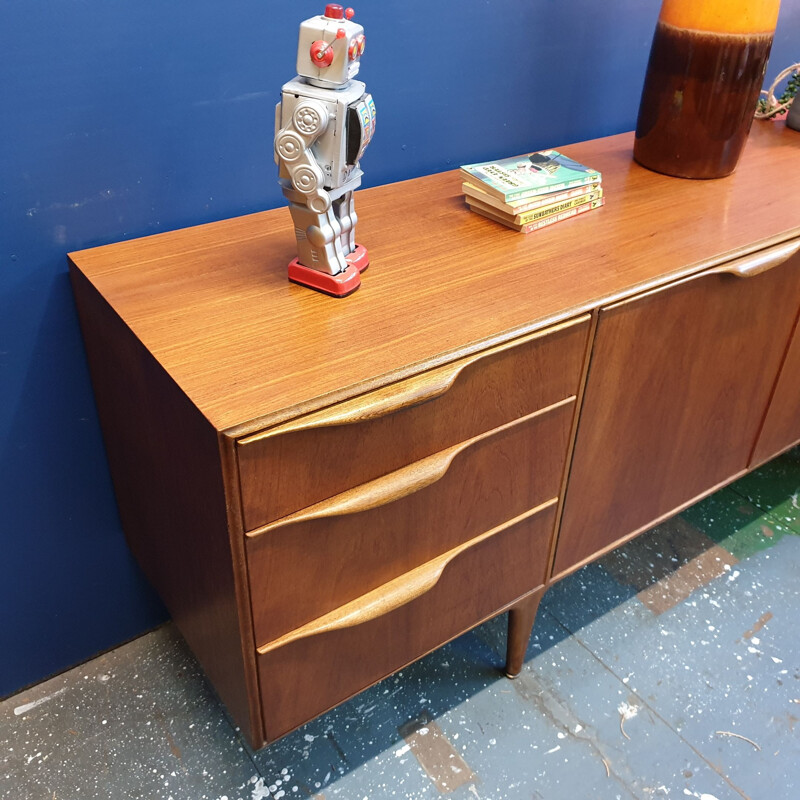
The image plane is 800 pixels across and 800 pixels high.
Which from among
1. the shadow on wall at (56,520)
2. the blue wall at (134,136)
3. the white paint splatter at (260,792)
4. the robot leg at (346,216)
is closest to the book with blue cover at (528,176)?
the blue wall at (134,136)

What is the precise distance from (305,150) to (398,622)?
61 centimetres

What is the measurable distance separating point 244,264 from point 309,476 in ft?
1.10

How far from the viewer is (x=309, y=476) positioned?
2.73ft

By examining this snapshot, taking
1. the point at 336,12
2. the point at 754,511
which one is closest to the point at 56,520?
the point at 336,12

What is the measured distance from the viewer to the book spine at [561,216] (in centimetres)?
114

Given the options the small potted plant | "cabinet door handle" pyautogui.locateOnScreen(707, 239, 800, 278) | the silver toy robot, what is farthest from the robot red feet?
the small potted plant

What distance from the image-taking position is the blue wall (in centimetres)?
96

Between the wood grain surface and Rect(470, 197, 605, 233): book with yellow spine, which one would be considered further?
the wood grain surface

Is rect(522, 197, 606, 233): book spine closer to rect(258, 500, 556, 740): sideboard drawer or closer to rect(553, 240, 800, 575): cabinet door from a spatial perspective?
rect(553, 240, 800, 575): cabinet door

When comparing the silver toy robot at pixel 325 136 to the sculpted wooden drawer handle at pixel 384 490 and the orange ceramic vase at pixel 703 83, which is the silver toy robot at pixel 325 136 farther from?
the orange ceramic vase at pixel 703 83

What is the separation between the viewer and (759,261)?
1.12 meters

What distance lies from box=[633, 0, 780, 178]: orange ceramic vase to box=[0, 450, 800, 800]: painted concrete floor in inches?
32.2

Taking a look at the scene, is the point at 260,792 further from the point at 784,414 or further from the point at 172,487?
the point at 784,414

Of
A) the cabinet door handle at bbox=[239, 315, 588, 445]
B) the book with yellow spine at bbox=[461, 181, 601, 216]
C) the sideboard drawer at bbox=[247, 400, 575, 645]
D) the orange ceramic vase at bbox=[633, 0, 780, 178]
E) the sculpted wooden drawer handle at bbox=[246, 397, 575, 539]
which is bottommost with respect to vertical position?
the sideboard drawer at bbox=[247, 400, 575, 645]
